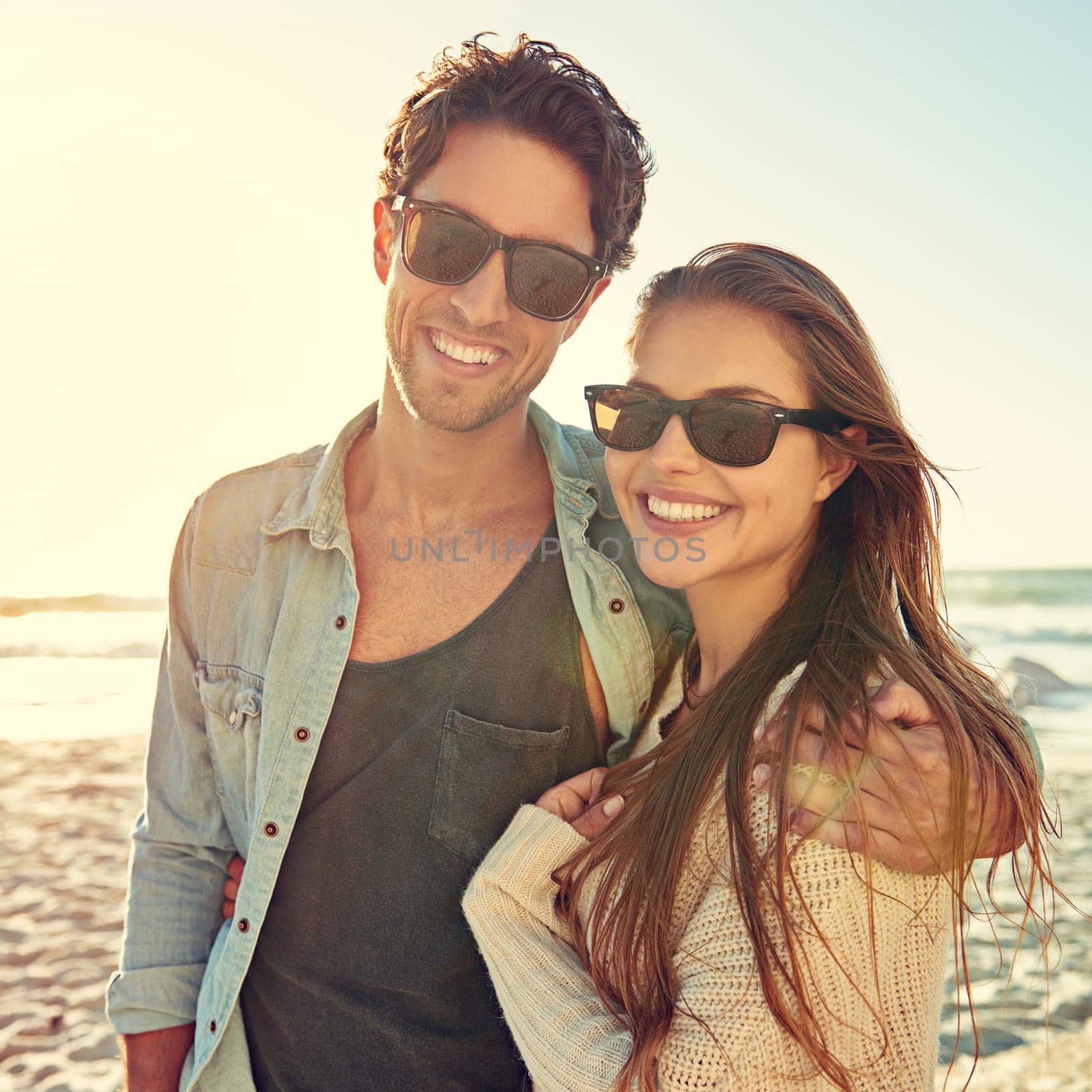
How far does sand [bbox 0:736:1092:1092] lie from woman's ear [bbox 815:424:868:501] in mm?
3569

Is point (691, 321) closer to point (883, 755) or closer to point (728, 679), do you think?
point (728, 679)

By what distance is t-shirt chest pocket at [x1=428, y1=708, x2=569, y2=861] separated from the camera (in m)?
2.57

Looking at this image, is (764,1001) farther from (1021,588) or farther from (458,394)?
(1021,588)

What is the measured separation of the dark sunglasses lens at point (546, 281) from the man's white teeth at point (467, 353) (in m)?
0.18

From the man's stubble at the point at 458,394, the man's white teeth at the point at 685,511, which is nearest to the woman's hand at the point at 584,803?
the man's white teeth at the point at 685,511

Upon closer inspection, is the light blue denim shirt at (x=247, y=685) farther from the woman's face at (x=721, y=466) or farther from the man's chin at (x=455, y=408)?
the woman's face at (x=721, y=466)

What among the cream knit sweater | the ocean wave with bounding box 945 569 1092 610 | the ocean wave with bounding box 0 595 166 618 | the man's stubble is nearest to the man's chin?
the man's stubble

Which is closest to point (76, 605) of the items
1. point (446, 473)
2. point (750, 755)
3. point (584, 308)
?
point (446, 473)

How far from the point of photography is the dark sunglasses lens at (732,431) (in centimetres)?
222

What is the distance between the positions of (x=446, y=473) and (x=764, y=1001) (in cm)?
192

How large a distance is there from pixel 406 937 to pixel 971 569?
29212 mm

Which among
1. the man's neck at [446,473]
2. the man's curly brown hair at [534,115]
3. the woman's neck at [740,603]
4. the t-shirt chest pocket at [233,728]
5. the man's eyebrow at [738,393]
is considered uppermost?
the man's curly brown hair at [534,115]

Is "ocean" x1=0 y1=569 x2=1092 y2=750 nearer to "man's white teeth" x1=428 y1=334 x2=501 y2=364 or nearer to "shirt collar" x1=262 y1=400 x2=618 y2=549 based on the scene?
"shirt collar" x1=262 y1=400 x2=618 y2=549

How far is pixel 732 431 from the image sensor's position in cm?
223
